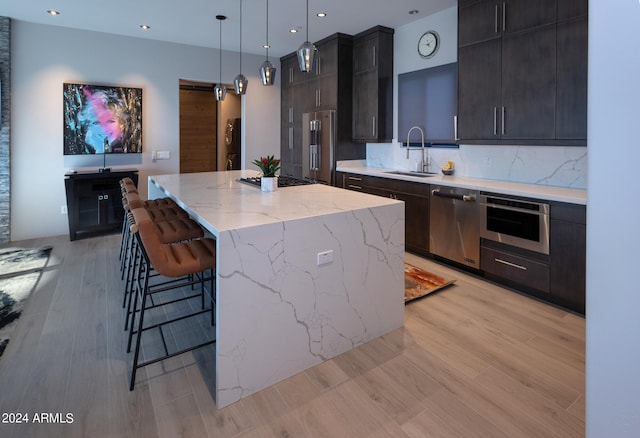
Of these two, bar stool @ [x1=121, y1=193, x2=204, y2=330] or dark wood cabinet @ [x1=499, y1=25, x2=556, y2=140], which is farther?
dark wood cabinet @ [x1=499, y1=25, x2=556, y2=140]

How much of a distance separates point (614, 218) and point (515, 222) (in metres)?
2.77

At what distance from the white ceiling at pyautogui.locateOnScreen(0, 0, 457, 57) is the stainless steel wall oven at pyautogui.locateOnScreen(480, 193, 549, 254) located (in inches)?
92.6

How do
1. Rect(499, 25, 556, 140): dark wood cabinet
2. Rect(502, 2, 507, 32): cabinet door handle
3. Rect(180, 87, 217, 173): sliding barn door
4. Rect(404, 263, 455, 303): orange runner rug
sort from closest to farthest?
Rect(499, 25, 556, 140): dark wood cabinet
Rect(404, 263, 455, 303): orange runner rug
Rect(502, 2, 507, 32): cabinet door handle
Rect(180, 87, 217, 173): sliding barn door

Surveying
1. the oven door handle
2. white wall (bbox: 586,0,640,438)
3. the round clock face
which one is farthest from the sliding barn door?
white wall (bbox: 586,0,640,438)

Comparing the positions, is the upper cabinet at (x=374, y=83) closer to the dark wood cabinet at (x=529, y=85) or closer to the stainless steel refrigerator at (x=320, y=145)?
the stainless steel refrigerator at (x=320, y=145)

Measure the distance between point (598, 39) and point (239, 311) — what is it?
1735 mm

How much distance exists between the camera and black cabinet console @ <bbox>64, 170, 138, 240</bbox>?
5055mm

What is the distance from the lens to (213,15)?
460 cm

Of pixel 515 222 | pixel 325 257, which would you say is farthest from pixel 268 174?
pixel 515 222

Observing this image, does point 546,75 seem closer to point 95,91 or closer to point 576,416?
point 576,416

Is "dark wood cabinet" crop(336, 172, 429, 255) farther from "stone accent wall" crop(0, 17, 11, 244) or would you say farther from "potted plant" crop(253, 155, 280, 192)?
"stone accent wall" crop(0, 17, 11, 244)

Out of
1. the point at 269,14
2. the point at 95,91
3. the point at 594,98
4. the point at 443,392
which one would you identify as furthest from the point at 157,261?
the point at 95,91

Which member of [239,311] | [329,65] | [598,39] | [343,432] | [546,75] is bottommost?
[343,432]

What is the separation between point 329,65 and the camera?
5609mm
